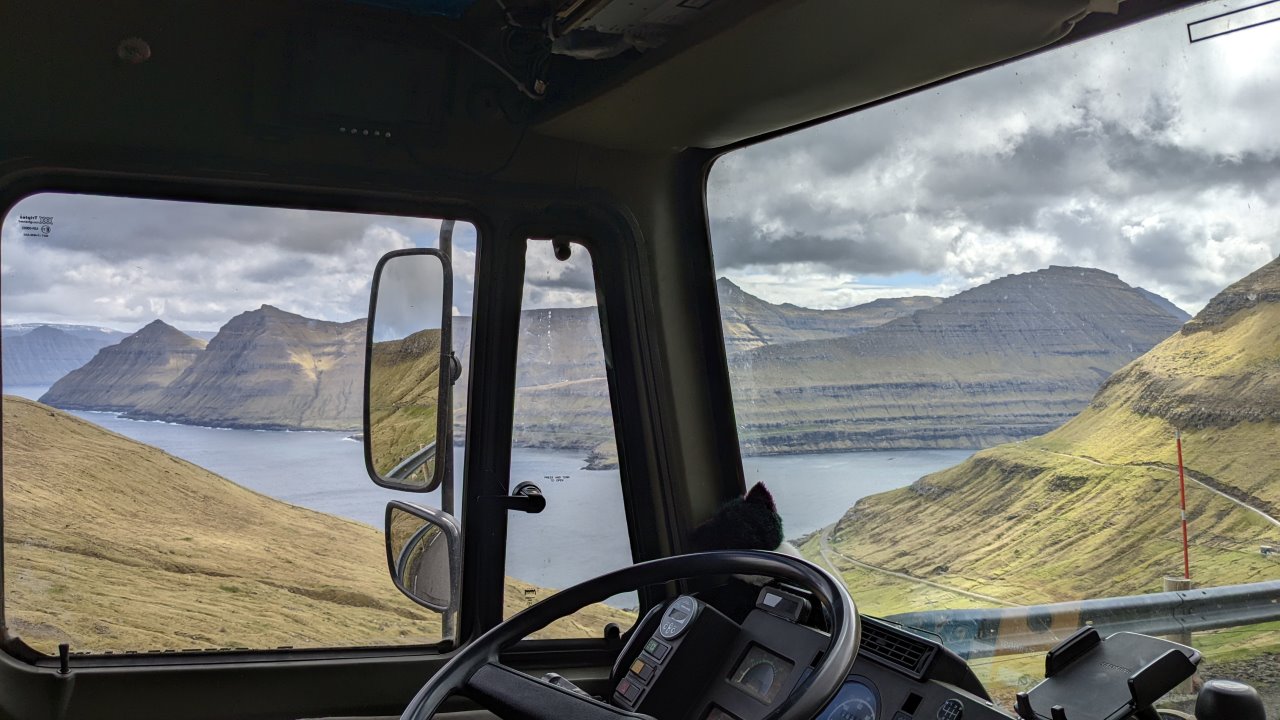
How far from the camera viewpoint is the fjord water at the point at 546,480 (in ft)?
→ 8.35

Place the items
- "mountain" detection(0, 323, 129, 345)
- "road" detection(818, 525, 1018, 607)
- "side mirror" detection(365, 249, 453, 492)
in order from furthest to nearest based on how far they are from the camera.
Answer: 1. "side mirror" detection(365, 249, 453, 492)
2. "mountain" detection(0, 323, 129, 345)
3. "road" detection(818, 525, 1018, 607)

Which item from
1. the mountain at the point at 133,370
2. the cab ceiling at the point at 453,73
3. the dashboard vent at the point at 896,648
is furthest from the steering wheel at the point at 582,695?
the mountain at the point at 133,370

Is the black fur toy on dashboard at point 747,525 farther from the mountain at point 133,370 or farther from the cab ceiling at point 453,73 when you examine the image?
the mountain at point 133,370

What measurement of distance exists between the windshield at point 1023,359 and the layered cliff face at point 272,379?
3.73ft

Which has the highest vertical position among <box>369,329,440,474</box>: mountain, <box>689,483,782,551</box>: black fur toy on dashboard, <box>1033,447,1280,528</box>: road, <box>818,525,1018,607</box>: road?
<box>369,329,440,474</box>: mountain

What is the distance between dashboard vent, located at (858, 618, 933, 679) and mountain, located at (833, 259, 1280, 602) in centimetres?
44

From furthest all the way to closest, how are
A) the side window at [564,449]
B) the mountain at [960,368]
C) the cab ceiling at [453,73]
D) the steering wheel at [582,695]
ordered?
1. the side window at [564,449]
2. the cab ceiling at [453,73]
3. the mountain at [960,368]
4. the steering wheel at [582,695]

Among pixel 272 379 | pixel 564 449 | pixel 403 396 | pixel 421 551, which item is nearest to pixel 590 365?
pixel 564 449

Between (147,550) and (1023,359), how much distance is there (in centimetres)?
221

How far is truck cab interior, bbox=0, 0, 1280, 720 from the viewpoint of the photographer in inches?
72.4

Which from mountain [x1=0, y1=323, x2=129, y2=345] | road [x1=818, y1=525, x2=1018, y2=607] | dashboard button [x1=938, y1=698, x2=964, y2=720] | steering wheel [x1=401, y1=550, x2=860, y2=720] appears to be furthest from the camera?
mountain [x1=0, y1=323, x2=129, y2=345]

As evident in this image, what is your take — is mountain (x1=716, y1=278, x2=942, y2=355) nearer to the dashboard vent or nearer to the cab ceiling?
the cab ceiling

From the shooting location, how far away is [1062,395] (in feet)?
6.96

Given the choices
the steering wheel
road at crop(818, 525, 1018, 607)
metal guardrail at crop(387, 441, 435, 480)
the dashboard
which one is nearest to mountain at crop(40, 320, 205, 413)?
metal guardrail at crop(387, 441, 435, 480)
